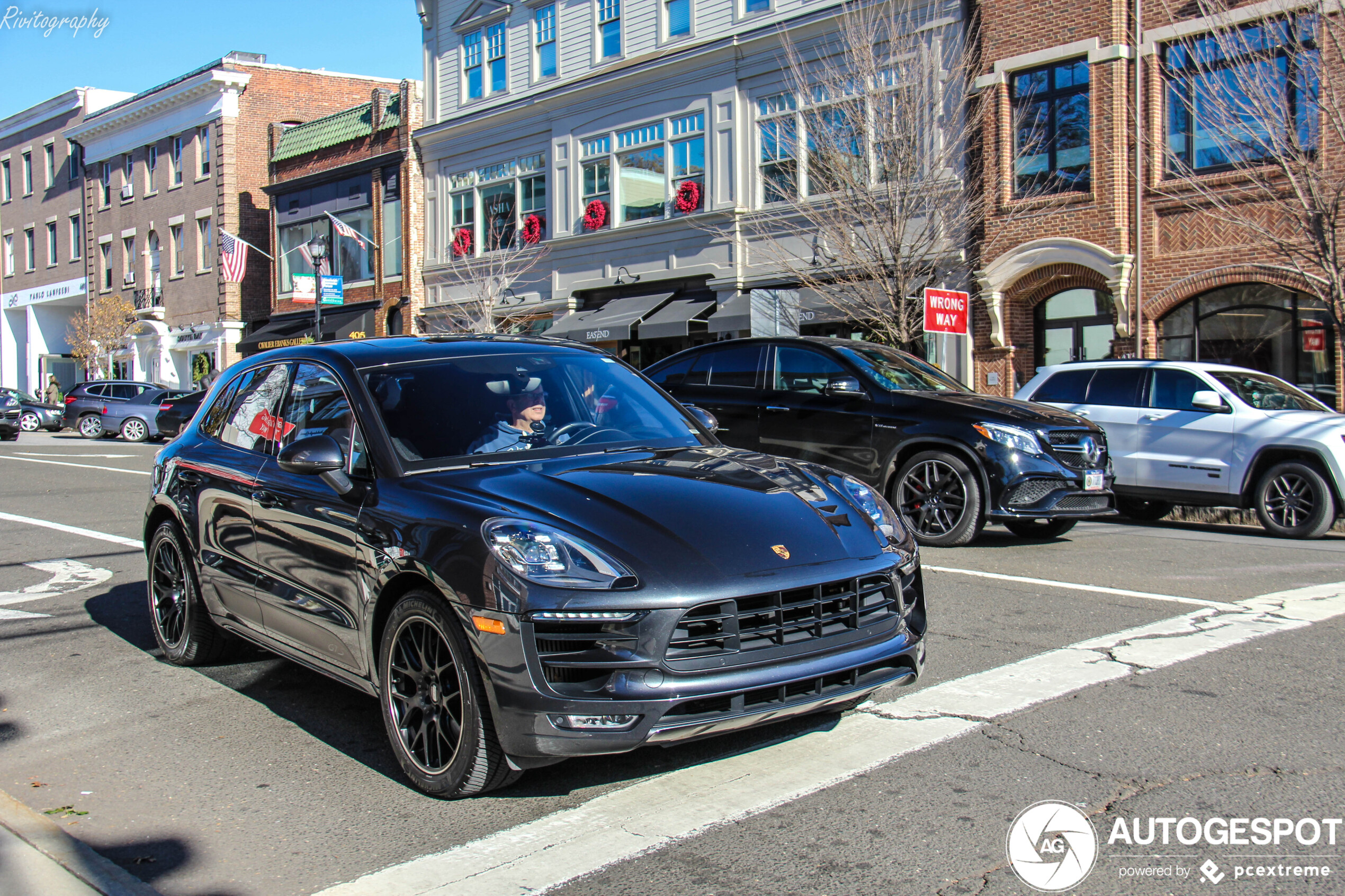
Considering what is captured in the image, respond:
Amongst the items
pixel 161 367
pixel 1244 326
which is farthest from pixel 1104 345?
pixel 161 367

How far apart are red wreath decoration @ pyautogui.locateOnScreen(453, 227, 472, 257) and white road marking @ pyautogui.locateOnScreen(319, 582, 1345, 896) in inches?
1061

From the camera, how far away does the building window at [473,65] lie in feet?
100

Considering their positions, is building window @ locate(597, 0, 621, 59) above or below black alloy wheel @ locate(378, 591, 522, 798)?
above

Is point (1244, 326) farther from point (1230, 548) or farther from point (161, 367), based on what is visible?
point (161, 367)

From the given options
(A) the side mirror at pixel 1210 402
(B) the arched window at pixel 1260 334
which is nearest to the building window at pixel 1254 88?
(B) the arched window at pixel 1260 334

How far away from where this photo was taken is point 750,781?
3.99 meters

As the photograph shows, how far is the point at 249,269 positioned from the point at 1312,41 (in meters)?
34.1

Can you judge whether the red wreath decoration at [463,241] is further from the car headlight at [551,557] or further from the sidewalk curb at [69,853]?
the car headlight at [551,557]

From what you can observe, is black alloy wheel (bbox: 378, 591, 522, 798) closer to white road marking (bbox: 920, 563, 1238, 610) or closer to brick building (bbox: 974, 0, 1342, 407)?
white road marking (bbox: 920, 563, 1238, 610)

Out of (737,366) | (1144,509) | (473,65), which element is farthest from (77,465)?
(1144,509)

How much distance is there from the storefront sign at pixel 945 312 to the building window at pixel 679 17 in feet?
39.4

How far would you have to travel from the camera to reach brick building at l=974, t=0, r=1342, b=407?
17531mm

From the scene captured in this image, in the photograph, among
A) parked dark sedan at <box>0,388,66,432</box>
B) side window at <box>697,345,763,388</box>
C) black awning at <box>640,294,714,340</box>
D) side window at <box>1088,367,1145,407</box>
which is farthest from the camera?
parked dark sedan at <box>0,388,66,432</box>

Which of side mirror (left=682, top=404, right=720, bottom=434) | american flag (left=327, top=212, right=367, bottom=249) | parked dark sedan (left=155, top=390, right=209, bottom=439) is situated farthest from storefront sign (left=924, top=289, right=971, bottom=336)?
american flag (left=327, top=212, right=367, bottom=249)
